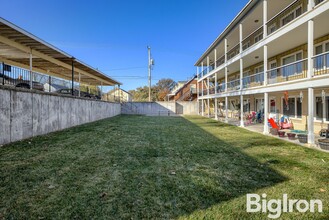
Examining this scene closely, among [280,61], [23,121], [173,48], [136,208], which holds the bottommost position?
[136,208]

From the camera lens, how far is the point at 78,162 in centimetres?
539

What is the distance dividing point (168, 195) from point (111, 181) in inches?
50.6

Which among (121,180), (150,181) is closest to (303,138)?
(150,181)

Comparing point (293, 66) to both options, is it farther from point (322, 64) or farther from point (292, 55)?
point (322, 64)

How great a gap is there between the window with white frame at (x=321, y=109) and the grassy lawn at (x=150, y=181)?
15.8 ft

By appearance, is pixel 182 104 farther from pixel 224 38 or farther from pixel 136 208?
pixel 136 208

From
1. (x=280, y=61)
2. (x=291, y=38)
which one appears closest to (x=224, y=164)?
(x=291, y=38)

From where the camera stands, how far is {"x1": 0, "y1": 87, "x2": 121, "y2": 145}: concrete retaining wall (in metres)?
7.27

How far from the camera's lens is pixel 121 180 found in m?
4.16

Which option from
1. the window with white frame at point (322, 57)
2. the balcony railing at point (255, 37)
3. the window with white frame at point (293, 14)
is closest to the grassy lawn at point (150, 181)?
the window with white frame at point (322, 57)

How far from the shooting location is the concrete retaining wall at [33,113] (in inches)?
286

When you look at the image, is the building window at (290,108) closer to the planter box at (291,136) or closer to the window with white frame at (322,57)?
the window with white frame at (322,57)

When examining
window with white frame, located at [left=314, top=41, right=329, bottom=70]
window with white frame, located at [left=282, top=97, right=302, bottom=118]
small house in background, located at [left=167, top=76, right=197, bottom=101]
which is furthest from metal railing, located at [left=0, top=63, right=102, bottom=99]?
small house in background, located at [left=167, top=76, right=197, bottom=101]

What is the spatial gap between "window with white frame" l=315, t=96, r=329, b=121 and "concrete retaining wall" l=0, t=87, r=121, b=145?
13.7 metres
